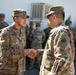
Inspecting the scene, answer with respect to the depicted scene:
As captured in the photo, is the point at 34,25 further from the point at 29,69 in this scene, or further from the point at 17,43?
the point at 17,43

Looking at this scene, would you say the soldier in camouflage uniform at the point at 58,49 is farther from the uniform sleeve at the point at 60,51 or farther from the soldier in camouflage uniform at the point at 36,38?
the soldier in camouflage uniform at the point at 36,38

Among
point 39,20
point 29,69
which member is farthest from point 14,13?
point 39,20

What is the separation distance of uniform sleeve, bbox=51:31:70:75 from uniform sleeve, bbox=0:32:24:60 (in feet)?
2.93

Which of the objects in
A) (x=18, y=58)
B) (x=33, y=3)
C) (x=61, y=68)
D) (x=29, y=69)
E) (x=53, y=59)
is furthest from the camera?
(x=33, y=3)

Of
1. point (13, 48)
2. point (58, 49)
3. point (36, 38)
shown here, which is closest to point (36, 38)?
point (36, 38)

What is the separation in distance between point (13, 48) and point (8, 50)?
0.31 feet

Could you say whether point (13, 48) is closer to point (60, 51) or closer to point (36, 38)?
point (60, 51)

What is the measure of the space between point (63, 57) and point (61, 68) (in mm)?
139

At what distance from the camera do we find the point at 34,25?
10156 millimetres

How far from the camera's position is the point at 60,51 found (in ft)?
11.4

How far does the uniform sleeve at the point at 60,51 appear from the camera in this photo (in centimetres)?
340

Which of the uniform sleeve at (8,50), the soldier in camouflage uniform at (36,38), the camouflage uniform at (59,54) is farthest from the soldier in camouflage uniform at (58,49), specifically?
the soldier in camouflage uniform at (36,38)

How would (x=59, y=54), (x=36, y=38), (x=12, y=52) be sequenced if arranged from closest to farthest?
(x=59, y=54)
(x=12, y=52)
(x=36, y=38)

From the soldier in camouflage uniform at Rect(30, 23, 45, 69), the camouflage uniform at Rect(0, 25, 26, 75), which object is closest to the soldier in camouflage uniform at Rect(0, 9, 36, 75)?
the camouflage uniform at Rect(0, 25, 26, 75)
